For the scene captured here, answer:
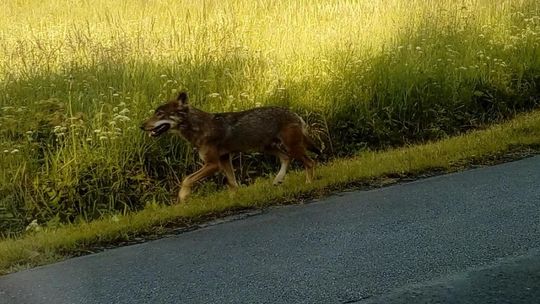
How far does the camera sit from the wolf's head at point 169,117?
7263mm

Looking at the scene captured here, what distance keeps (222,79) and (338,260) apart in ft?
16.2

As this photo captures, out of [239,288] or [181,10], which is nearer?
[239,288]

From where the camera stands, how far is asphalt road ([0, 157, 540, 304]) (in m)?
4.62

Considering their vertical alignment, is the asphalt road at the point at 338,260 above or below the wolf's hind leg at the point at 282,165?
above

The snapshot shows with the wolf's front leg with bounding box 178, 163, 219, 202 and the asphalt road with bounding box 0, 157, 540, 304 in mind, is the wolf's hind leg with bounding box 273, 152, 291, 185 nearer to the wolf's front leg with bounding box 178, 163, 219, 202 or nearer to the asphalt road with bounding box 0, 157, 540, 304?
the wolf's front leg with bounding box 178, 163, 219, 202

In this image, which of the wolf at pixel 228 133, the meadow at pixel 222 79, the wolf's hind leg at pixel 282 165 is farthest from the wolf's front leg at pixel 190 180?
the wolf's hind leg at pixel 282 165

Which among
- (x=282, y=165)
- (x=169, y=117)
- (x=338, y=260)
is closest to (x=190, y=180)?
(x=169, y=117)

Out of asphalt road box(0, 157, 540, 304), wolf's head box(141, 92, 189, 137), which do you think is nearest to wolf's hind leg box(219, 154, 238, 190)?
wolf's head box(141, 92, 189, 137)

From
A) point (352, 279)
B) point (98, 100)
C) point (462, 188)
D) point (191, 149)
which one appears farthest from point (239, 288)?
point (98, 100)

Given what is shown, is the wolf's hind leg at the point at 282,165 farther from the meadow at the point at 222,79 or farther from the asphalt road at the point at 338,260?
the asphalt road at the point at 338,260

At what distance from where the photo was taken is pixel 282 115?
7824 mm

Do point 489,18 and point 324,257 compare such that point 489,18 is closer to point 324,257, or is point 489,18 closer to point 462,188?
point 462,188

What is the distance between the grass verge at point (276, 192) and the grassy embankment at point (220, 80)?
0.07 meters

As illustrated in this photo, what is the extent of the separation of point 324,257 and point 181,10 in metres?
9.20
